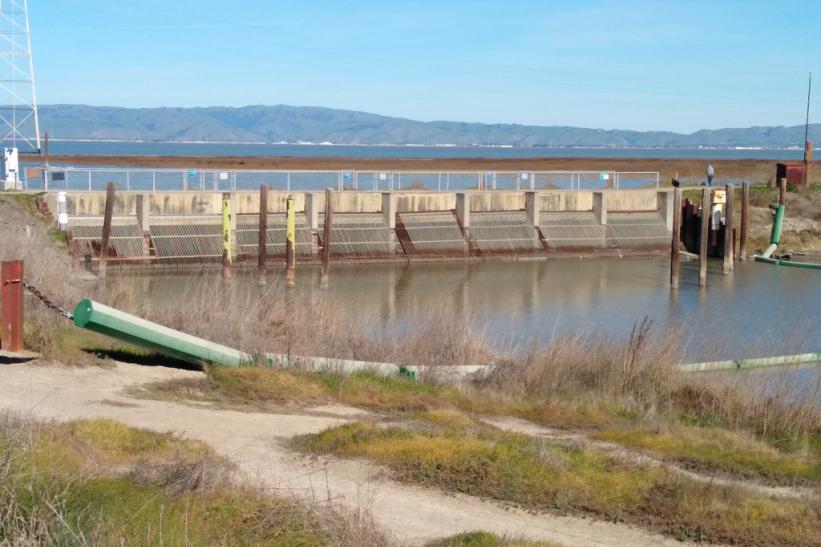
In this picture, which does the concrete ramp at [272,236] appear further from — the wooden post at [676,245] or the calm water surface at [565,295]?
the wooden post at [676,245]

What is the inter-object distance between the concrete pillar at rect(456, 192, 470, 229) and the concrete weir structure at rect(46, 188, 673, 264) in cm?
4

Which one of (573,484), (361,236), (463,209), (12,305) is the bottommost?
(573,484)

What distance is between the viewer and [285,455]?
1071 centimetres

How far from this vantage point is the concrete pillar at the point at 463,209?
42.1m

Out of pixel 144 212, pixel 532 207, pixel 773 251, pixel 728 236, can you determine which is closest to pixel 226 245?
pixel 144 212

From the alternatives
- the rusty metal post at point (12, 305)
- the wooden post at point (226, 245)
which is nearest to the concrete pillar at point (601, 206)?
the wooden post at point (226, 245)

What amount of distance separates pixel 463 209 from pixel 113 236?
42.8 feet

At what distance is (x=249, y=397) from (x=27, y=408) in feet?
9.19

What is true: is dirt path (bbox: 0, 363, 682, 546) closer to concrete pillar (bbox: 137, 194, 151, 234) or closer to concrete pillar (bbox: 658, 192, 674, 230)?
concrete pillar (bbox: 137, 194, 151, 234)

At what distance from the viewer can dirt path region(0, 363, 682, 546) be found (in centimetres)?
888

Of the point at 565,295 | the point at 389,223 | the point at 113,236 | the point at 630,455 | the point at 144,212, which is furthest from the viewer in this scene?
the point at 389,223

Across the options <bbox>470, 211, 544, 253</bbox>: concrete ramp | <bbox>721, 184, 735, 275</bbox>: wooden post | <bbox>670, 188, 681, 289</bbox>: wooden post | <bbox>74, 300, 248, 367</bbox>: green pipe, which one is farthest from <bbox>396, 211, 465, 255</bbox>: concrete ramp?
<bbox>74, 300, 248, 367</bbox>: green pipe

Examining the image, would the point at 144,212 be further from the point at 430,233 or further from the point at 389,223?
the point at 430,233

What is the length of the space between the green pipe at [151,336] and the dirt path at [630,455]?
12.4 feet
